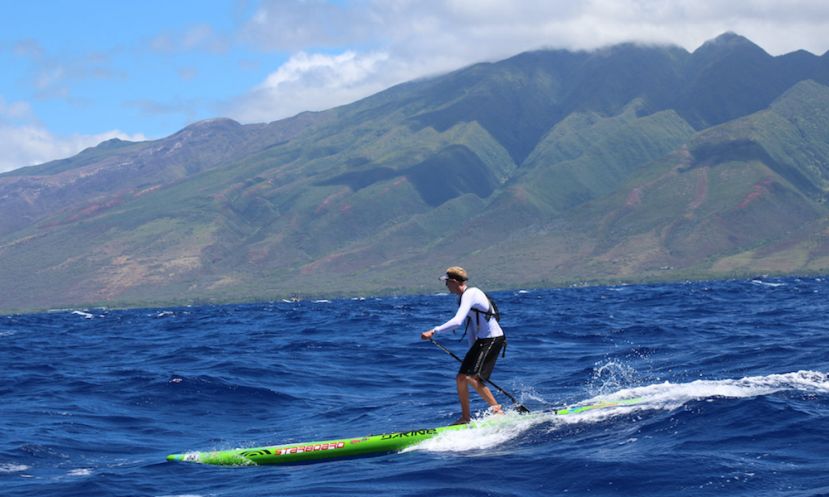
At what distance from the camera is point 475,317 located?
63.7 ft

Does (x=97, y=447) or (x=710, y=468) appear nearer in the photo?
(x=710, y=468)

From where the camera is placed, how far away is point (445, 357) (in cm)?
3672

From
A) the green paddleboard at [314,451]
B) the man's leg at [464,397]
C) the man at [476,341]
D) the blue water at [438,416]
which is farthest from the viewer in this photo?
the man's leg at [464,397]

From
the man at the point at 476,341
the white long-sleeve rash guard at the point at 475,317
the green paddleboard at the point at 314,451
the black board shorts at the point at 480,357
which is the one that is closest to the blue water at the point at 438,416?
the green paddleboard at the point at 314,451

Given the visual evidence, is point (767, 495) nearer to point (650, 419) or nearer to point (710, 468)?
point (710, 468)

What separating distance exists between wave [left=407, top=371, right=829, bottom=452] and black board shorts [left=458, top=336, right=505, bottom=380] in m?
0.90

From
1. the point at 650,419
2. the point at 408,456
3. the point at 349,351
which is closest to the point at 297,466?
the point at 408,456

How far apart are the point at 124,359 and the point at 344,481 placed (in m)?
27.0

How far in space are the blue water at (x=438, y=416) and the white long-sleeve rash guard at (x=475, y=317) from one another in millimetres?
1637

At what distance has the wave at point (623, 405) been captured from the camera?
18.5 metres

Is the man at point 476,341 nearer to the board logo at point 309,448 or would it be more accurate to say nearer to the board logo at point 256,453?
the board logo at point 309,448

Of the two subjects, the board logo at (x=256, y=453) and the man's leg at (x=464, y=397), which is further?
the man's leg at (x=464, y=397)

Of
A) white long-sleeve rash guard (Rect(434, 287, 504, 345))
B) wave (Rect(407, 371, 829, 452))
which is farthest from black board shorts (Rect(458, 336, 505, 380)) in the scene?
wave (Rect(407, 371, 829, 452))

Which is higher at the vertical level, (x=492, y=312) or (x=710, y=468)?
(x=492, y=312)
